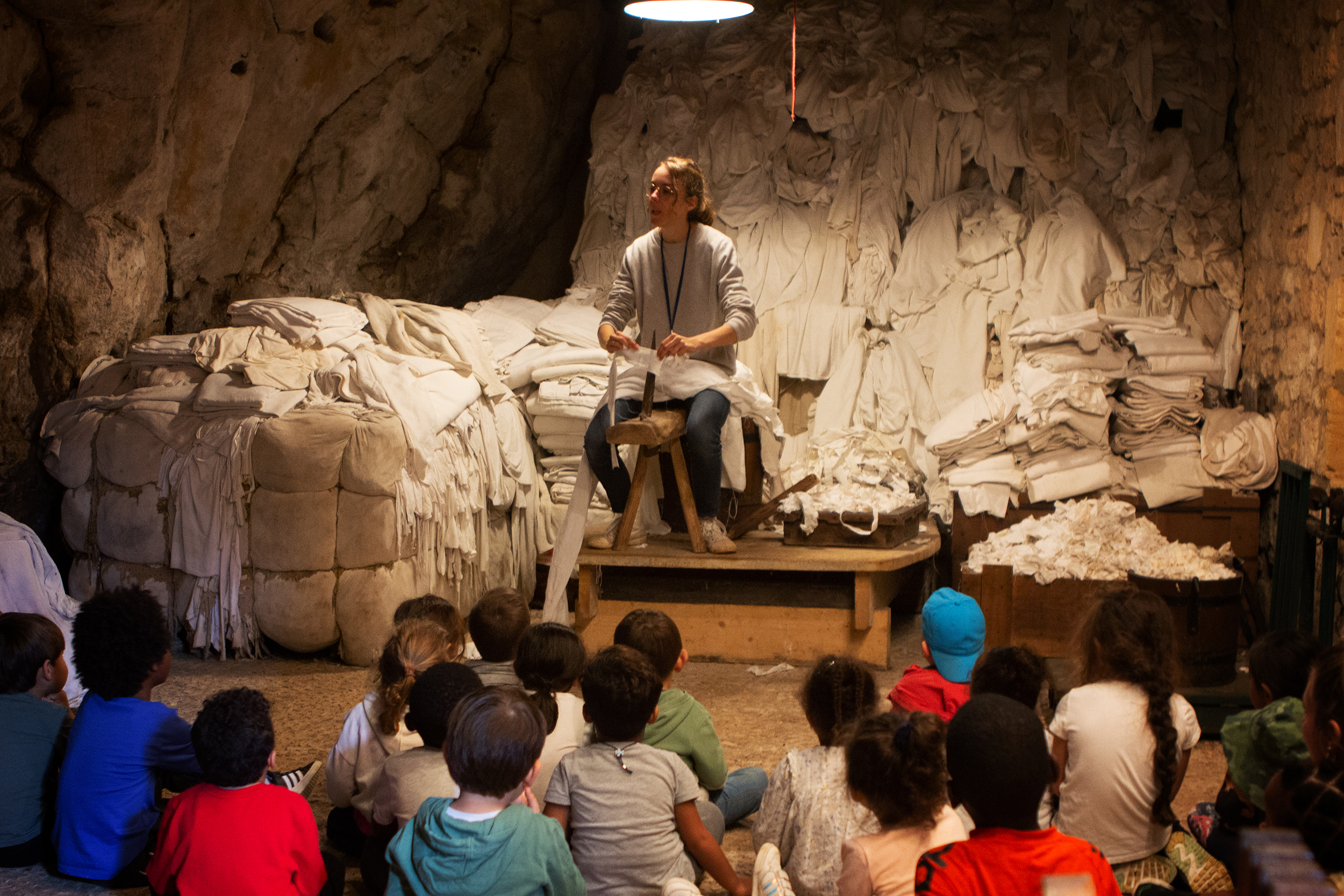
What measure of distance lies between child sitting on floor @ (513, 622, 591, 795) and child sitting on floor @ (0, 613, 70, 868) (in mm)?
1157

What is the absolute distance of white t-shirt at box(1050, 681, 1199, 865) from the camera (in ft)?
8.23

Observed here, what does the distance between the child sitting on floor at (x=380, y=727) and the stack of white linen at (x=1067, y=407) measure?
3241 mm

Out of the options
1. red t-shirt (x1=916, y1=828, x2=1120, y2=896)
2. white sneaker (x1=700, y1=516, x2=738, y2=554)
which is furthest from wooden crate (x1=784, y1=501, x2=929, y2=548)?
red t-shirt (x1=916, y1=828, x2=1120, y2=896)

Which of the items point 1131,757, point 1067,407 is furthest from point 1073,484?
point 1131,757

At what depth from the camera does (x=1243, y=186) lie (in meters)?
5.77

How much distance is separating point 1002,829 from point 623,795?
81cm

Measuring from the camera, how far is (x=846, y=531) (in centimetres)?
483

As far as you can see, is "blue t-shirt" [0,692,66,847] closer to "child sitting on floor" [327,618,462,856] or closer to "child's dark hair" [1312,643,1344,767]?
"child sitting on floor" [327,618,462,856]

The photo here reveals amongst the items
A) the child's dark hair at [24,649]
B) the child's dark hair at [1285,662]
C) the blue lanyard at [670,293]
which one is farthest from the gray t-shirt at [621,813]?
the blue lanyard at [670,293]

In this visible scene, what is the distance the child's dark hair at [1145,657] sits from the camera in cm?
250

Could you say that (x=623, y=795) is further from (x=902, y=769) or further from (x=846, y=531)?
(x=846, y=531)

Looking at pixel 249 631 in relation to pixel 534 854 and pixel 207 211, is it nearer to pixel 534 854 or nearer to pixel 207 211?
pixel 207 211

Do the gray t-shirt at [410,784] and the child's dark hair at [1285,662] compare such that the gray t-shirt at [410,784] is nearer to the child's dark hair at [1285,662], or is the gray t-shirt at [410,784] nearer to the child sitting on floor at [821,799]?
the child sitting on floor at [821,799]

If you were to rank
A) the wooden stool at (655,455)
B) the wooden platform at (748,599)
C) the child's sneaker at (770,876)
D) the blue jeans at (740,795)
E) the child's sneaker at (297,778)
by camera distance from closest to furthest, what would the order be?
1. the child's sneaker at (770,876)
2. the child's sneaker at (297,778)
3. the blue jeans at (740,795)
4. the wooden stool at (655,455)
5. the wooden platform at (748,599)
